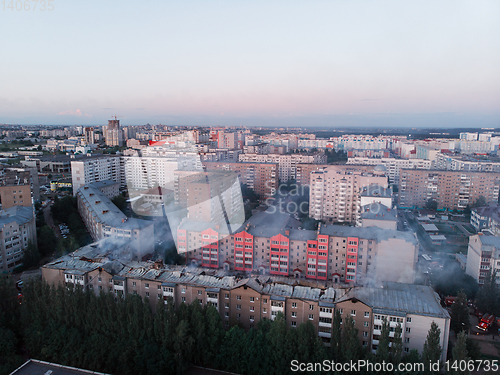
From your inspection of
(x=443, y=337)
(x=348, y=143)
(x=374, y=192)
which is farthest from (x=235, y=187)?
(x=348, y=143)

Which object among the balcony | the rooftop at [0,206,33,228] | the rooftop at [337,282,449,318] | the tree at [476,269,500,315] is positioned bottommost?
the tree at [476,269,500,315]

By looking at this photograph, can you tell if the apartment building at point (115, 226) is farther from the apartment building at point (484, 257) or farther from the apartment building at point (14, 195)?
the apartment building at point (484, 257)

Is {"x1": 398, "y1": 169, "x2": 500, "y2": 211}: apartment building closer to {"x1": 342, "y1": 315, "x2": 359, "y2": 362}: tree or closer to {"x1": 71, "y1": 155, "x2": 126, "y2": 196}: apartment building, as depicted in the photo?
{"x1": 342, "y1": 315, "x2": 359, "y2": 362}: tree

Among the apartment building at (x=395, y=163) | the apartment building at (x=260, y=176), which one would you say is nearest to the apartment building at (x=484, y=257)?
the apartment building at (x=260, y=176)

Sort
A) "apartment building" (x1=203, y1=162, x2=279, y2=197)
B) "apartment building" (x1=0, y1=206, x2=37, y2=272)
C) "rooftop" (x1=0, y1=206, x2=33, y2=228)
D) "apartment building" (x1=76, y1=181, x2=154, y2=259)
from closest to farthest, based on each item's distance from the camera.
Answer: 1. "apartment building" (x1=0, y1=206, x2=37, y2=272)
2. "rooftop" (x1=0, y1=206, x2=33, y2=228)
3. "apartment building" (x1=76, y1=181, x2=154, y2=259)
4. "apartment building" (x1=203, y1=162, x2=279, y2=197)

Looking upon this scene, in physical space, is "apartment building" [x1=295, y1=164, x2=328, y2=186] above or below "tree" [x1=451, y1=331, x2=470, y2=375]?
above

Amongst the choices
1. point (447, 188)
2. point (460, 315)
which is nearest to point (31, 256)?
point (460, 315)

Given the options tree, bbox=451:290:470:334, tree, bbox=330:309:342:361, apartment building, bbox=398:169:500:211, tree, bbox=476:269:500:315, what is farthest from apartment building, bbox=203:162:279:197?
tree, bbox=330:309:342:361

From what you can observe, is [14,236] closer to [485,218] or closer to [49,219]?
[49,219]
